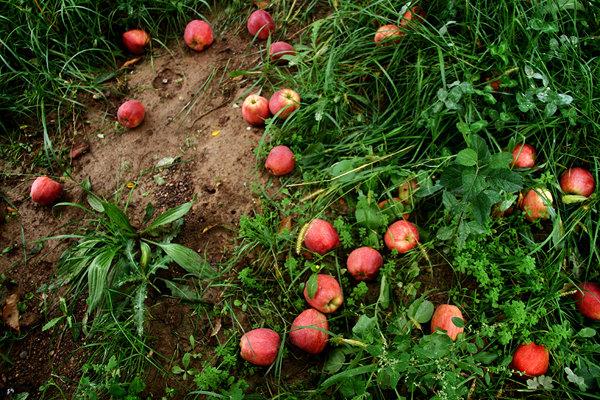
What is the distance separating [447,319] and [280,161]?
109 centimetres

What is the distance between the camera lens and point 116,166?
2738 mm

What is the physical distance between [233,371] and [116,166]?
4.67 feet

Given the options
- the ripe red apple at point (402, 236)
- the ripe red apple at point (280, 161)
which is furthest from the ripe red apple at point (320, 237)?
the ripe red apple at point (280, 161)

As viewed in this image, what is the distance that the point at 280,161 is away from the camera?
2398mm

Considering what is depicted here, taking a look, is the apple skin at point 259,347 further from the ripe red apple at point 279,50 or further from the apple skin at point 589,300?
the ripe red apple at point 279,50

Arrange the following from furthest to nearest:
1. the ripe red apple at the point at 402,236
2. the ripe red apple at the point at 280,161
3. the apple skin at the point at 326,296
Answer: the ripe red apple at the point at 280,161 < the ripe red apple at the point at 402,236 < the apple skin at the point at 326,296

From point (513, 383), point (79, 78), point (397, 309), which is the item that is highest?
point (79, 78)

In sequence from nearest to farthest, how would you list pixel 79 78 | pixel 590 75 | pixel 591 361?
pixel 591 361 < pixel 590 75 < pixel 79 78

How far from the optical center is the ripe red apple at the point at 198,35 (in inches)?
120

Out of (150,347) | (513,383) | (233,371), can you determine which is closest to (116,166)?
(150,347)

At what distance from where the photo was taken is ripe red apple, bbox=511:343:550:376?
186cm

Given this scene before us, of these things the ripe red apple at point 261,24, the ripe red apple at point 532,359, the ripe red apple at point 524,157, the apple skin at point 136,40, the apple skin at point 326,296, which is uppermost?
the ripe red apple at point 261,24

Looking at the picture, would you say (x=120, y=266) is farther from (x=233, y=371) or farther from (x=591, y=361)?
(x=591, y=361)

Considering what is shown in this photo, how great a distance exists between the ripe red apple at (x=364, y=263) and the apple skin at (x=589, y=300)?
0.84m
